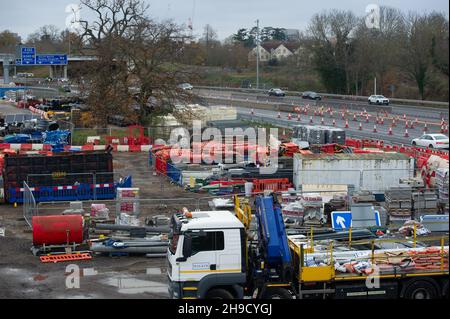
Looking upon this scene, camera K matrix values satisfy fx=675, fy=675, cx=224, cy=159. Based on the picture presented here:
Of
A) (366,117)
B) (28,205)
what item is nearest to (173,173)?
(28,205)

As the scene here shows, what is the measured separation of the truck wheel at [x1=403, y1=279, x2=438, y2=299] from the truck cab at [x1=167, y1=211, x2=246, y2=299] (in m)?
2.97

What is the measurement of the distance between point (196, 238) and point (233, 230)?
643mm

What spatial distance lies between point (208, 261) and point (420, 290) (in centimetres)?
384

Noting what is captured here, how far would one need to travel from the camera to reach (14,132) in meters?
40.8

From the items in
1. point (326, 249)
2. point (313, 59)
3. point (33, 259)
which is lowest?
point (33, 259)

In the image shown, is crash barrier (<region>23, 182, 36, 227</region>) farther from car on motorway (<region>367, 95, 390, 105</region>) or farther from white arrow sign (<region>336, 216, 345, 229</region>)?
car on motorway (<region>367, 95, 390, 105</region>)

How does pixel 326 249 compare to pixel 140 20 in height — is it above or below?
below

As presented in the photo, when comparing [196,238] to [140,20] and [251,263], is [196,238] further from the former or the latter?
[140,20]

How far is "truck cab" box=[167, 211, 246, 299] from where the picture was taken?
11320 mm

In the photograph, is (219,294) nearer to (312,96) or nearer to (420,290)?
(420,290)

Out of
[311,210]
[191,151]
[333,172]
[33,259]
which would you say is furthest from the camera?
[191,151]

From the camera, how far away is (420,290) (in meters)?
12.0
